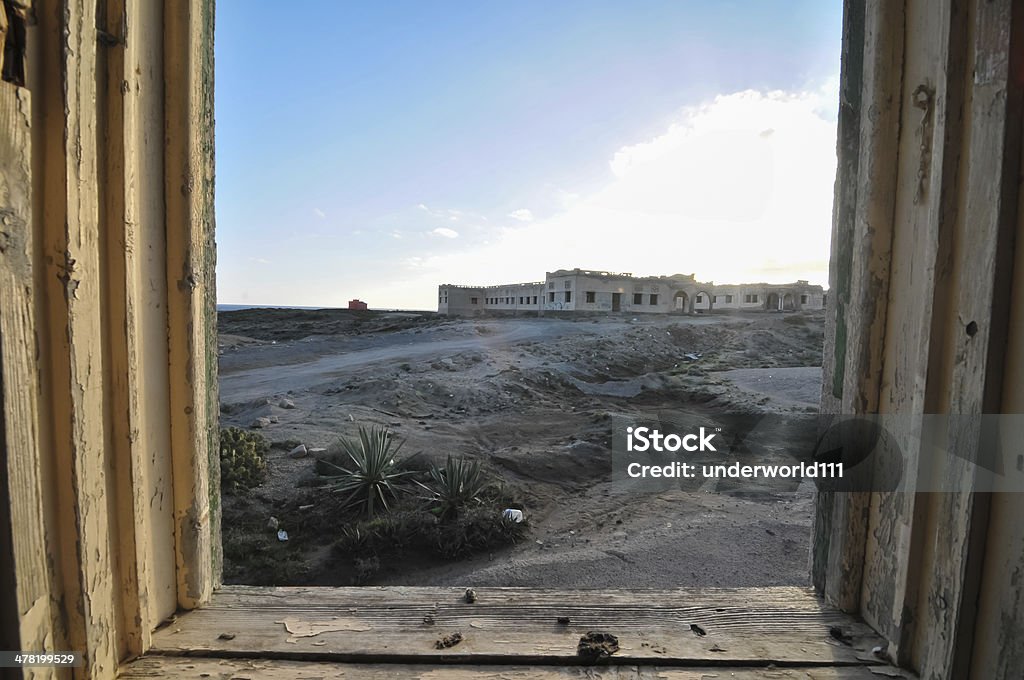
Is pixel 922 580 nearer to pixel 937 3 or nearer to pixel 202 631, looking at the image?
pixel 937 3

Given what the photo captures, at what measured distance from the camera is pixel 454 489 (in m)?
4.65

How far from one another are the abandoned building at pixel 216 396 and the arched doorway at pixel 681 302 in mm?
38262

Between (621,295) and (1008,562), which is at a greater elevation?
(621,295)

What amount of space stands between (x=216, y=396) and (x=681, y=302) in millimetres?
41865

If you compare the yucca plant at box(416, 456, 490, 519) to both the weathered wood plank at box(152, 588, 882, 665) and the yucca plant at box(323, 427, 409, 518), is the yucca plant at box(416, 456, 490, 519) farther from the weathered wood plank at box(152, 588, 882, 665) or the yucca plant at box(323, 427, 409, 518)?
the weathered wood plank at box(152, 588, 882, 665)

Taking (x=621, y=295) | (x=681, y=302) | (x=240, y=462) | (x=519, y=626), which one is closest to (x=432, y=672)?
(x=519, y=626)

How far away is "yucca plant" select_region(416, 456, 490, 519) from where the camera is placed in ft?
15.0

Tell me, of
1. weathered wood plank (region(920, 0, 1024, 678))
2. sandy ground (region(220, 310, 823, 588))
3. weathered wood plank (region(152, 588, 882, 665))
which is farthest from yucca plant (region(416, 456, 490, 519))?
weathered wood plank (region(920, 0, 1024, 678))

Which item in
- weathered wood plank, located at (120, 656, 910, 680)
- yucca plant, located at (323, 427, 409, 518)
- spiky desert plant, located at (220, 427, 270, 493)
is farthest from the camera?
spiky desert plant, located at (220, 427, 270, 493)

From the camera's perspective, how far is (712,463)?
627 centimetres


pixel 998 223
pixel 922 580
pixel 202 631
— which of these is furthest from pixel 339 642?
pixel 998 223

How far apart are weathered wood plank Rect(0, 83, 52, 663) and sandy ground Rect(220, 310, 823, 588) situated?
2981 millimetres

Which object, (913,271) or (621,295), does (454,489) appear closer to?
(913,271)

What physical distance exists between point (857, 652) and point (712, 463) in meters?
5.36
